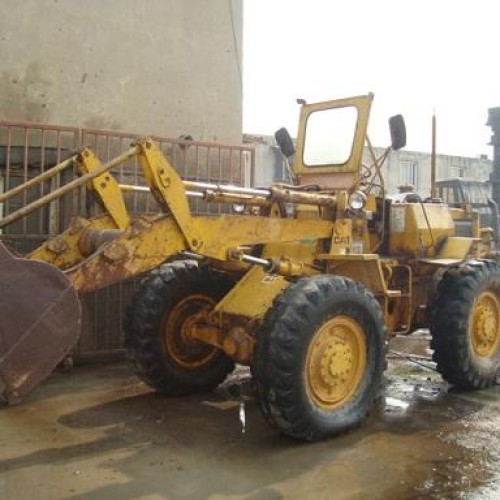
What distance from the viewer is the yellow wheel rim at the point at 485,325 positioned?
6.05 meters

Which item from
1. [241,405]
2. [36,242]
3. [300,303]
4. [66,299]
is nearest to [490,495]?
[300,303]

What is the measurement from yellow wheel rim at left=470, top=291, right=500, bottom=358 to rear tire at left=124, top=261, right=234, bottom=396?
7.54ft

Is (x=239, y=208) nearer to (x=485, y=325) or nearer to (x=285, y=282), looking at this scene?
(x=285, y=282)

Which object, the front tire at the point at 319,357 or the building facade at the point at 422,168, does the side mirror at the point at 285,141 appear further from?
the building facade at the point at 422,168

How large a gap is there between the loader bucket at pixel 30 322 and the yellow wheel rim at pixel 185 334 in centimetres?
206

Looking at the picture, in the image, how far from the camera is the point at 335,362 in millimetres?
4672

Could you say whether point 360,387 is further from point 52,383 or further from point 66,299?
point 52,383

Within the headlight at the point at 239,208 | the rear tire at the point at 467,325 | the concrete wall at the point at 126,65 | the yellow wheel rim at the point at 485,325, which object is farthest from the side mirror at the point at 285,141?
the yellow wheel rim at the point at 485,325

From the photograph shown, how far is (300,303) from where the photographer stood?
4.43 m

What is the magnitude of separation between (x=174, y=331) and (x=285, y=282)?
1.18 m

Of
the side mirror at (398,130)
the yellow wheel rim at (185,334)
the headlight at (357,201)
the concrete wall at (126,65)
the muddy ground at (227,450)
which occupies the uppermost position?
the concrete wall at (126,65)

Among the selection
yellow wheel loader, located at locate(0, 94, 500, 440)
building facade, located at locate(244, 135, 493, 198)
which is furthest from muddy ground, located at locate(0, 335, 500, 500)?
building facade, located at locate(244, 135, 493, 198)

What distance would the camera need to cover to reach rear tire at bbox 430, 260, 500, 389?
18.8 feet

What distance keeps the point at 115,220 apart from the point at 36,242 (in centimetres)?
204
